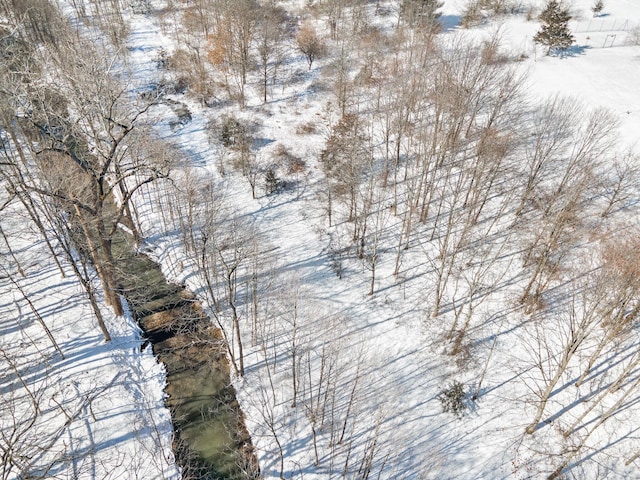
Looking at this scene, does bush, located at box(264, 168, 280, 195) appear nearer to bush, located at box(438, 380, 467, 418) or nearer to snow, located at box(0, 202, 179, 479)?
snow, located at box(0, 202, 179, 479)

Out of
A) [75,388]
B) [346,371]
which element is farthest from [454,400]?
[75,388]

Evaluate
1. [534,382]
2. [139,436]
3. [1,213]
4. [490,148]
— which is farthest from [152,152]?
[534,382]

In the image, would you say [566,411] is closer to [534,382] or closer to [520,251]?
[534,382]

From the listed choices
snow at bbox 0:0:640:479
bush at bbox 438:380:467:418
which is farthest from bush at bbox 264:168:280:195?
bush at bbox 438:380:467:418

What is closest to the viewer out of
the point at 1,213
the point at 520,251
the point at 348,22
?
the point at 520,251

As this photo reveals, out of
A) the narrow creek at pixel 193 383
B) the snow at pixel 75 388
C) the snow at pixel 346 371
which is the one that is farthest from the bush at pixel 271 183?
the snow at pixel 75 388

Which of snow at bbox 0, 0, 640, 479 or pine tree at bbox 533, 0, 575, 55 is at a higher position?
pine tree at bbox 533, 0, 575, 55
